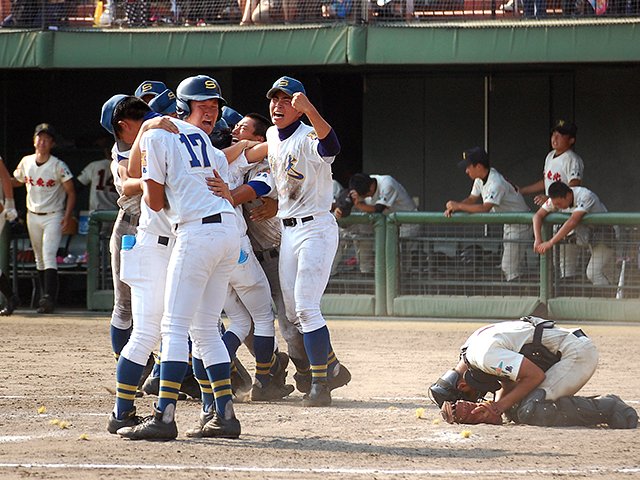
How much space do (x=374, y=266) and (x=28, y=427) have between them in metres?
6.44

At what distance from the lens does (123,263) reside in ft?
19.9

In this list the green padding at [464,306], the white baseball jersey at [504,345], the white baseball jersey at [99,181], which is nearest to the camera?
the white baseball jersey at [504,345]

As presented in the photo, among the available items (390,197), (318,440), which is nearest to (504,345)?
(318,440)

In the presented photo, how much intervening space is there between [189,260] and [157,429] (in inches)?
31.7

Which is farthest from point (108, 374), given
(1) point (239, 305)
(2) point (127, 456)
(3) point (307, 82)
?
(3) point (307, 82)

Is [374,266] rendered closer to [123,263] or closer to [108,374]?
[108,374]

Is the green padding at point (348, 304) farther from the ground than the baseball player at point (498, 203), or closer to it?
closer to it

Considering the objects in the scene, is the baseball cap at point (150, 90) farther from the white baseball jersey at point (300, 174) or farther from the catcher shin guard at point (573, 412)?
the catcher shin guard at point (573, 412)

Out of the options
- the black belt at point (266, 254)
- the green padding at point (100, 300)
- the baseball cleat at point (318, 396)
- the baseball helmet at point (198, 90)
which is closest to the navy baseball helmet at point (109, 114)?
the baseball helmet at point (198, 90)

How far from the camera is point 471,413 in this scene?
252 inches

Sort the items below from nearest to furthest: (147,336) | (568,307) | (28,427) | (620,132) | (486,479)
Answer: (486,479)
(147,336)
(28,427)
(568,307)
(620,132)

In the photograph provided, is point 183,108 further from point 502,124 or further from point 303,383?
point 502,124

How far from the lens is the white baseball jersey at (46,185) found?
1279 centimetres

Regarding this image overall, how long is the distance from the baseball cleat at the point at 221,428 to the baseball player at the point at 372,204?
6.48 m
